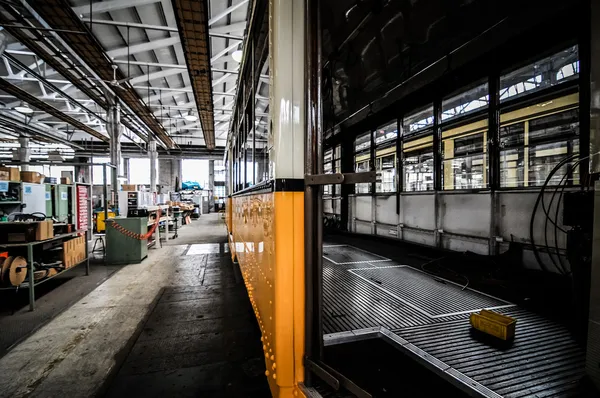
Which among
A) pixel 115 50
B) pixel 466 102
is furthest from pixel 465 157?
pixel 115 50

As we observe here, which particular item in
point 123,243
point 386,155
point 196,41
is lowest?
point 123,243

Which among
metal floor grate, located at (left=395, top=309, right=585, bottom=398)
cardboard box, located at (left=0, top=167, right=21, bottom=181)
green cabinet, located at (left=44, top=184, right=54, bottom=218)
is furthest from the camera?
green cabinet, located at (left=44, top=184, right=54, bottom=218)

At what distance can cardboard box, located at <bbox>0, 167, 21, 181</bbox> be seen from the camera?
5.92 metres

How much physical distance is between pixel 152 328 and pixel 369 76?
5112 millimetres

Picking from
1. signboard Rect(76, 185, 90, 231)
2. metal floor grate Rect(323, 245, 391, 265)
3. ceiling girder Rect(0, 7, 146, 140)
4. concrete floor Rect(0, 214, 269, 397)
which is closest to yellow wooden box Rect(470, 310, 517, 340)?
concrete floor Rect(0, 214, 269, 397)

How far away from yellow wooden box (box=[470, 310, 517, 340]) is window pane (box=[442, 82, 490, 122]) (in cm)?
374

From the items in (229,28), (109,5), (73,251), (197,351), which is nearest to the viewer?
(197,351)

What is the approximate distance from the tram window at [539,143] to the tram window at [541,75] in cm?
27

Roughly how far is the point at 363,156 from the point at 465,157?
11.3 ft

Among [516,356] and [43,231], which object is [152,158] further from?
[516,356]

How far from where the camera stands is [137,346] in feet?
9.50

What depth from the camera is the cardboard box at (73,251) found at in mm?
4910

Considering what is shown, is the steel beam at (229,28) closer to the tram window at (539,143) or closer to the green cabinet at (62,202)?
the green cabinet at (62,202)

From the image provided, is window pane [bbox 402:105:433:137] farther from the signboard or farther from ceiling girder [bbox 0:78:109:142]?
ceiling girder [bbox 0:78:109:142]
